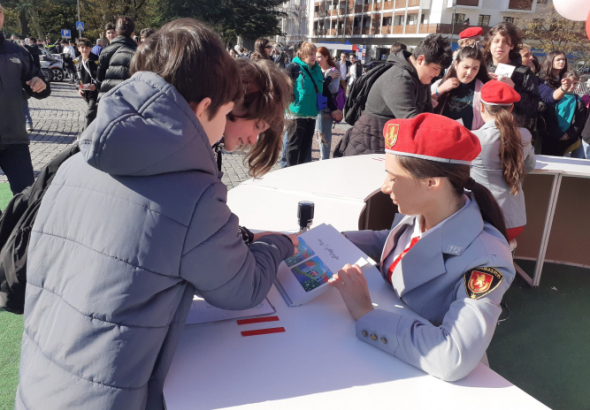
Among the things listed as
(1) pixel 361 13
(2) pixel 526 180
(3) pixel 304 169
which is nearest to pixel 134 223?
(3) pixel 304 169

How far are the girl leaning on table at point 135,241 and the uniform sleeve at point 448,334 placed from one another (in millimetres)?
498

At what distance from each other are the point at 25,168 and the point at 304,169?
2.11m

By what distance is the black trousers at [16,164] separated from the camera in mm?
3379

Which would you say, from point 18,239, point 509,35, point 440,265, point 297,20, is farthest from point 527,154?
point 297,20

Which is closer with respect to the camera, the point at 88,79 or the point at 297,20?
the point at 88,79

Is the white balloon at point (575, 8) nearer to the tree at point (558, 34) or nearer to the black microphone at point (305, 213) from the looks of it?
the black microphone at point (305, 213)

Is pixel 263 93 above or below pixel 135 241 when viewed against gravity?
above

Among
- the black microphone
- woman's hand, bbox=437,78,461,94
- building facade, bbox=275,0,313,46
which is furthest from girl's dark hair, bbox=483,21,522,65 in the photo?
building facade, bbox=275,0,313,46

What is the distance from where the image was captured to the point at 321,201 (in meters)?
2.67

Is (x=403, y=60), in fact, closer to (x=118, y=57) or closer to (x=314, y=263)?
(x=314, y=263)

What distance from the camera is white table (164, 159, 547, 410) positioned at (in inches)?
45.4

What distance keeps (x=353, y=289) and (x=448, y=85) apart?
296 centimetres

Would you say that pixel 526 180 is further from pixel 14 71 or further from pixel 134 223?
pixel 14 71

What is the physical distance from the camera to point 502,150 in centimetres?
296
